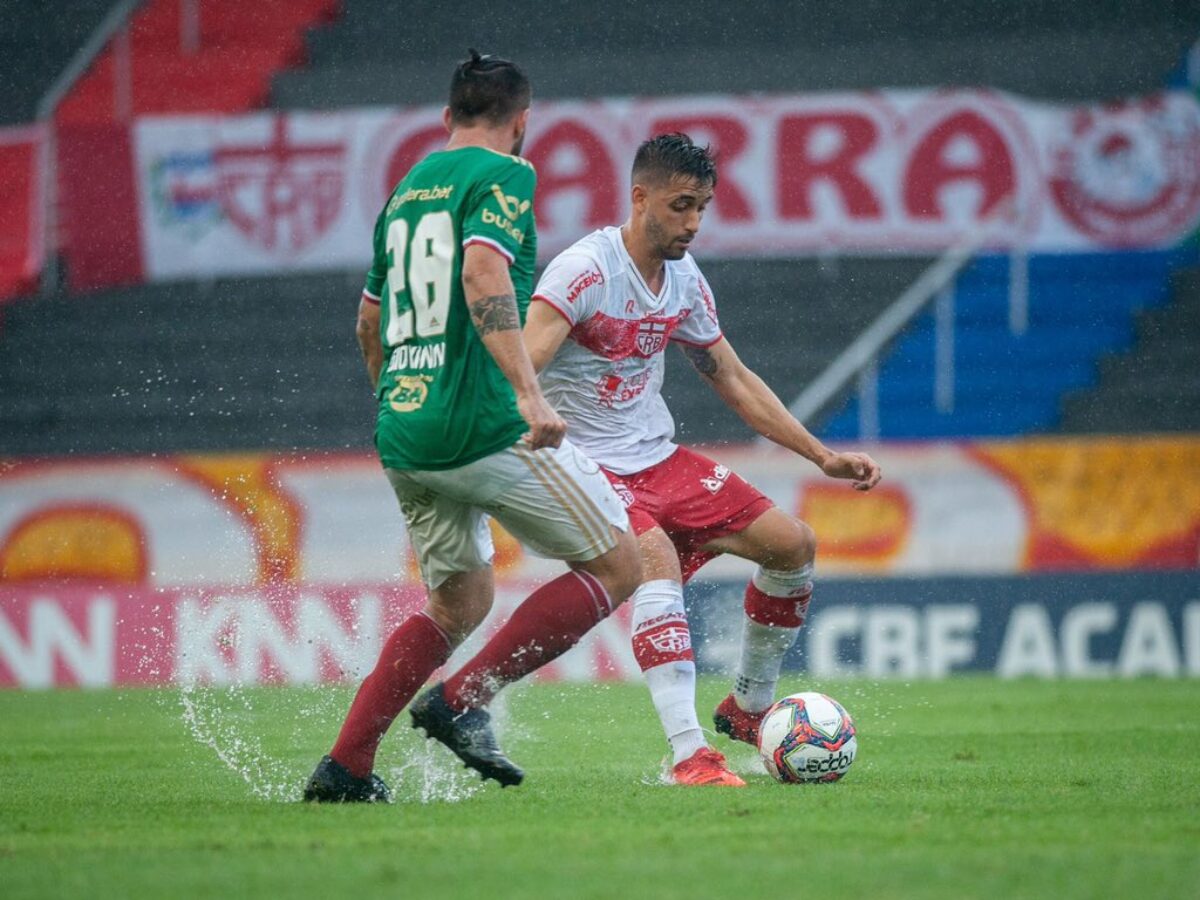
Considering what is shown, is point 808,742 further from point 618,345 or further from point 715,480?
point 618,345

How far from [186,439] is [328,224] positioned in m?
2.10

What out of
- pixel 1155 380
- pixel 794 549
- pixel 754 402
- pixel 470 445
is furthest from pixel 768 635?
pixel 1155 380

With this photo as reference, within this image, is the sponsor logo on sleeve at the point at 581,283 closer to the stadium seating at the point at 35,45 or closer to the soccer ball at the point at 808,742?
the soccer ball at the point at 808,742

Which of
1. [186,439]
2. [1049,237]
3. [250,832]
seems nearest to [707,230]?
[1049,237]

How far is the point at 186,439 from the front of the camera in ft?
52.6

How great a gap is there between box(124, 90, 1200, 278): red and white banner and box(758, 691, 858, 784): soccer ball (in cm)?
980

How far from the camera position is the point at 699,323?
6637 millimetres

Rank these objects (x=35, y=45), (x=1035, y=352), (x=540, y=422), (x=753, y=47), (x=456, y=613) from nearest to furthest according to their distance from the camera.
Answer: (x=540, y=422) < (x=456, y=613) < (x=1035, y=352) < (x=753, y=47) < (x=35, y=45)

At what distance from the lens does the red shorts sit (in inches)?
257

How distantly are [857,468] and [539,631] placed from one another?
1.49 metres

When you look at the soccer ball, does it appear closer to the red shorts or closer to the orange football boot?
the orange football boot

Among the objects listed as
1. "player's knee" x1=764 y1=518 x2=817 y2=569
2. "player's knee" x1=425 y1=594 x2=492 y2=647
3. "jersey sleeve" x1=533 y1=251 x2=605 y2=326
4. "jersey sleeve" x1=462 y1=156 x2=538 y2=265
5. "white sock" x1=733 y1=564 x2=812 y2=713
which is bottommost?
"white sock" x1=733 y1=564 x2=812 y2=713

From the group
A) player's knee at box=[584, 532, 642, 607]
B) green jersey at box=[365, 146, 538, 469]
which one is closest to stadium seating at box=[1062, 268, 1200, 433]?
player's knee at box=[584, 532, 642, 607]

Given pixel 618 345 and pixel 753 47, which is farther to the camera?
pixel 753 47
